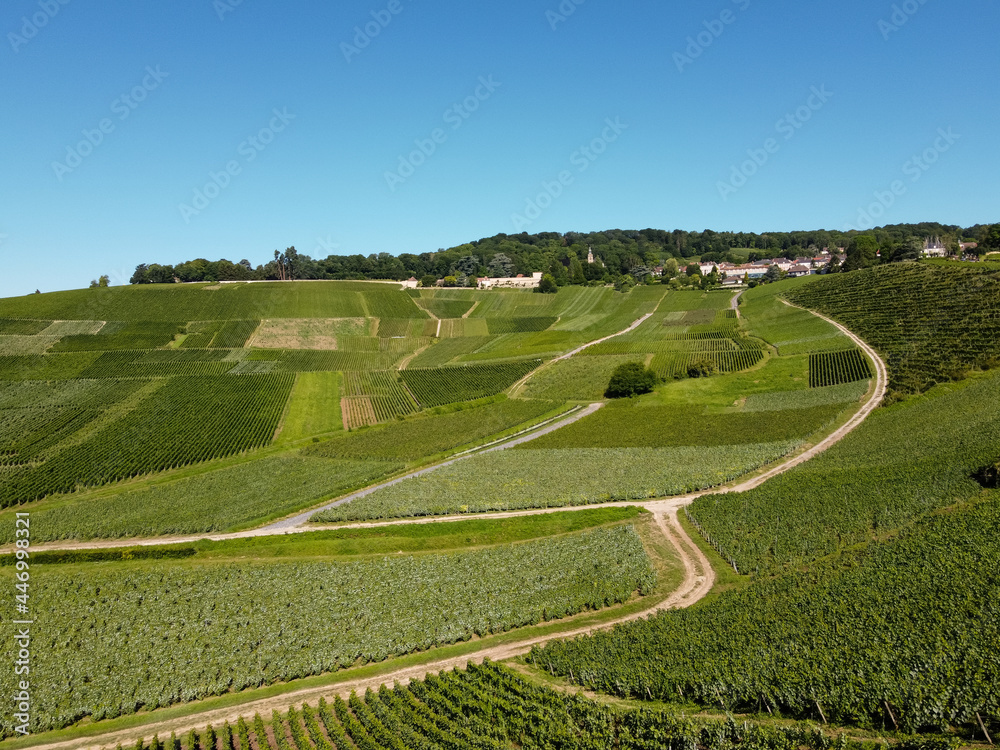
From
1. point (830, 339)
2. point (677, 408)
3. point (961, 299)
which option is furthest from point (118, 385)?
point (961, 299)

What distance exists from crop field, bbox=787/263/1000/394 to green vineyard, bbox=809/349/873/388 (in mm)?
2635

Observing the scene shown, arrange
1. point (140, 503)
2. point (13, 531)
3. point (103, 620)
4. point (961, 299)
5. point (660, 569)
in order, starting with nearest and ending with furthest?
point (103, 620), point (660, 569), point (13, 531), point (140, 503), point (961, 299)

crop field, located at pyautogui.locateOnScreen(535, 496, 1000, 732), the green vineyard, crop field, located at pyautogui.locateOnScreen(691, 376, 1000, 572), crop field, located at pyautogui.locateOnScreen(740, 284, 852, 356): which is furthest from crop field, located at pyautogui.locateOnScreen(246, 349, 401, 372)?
crop field, located at pyautogui.locateOnScreen(535, 496, 1000, 732)

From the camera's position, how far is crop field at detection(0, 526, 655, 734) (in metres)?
26.9

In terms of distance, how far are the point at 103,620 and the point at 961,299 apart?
90607mm

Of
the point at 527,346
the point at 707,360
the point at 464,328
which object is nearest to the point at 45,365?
the point at 464,328

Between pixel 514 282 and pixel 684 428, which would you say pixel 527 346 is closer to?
pixel 684 428

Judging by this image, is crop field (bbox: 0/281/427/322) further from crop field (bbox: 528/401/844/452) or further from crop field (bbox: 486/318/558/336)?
crop field (bbox: 528/401/844/452)

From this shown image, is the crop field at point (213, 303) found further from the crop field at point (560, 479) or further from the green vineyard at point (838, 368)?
the crop field at point (560, 479)

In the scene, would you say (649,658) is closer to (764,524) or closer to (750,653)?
(750,653)

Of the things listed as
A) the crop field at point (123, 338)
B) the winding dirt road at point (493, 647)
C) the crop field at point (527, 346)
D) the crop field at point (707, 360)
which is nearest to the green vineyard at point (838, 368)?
the crop field at point (707, 360)

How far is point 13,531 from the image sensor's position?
1764 inches

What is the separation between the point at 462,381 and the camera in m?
89.8

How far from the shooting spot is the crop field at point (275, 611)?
26.9 m
